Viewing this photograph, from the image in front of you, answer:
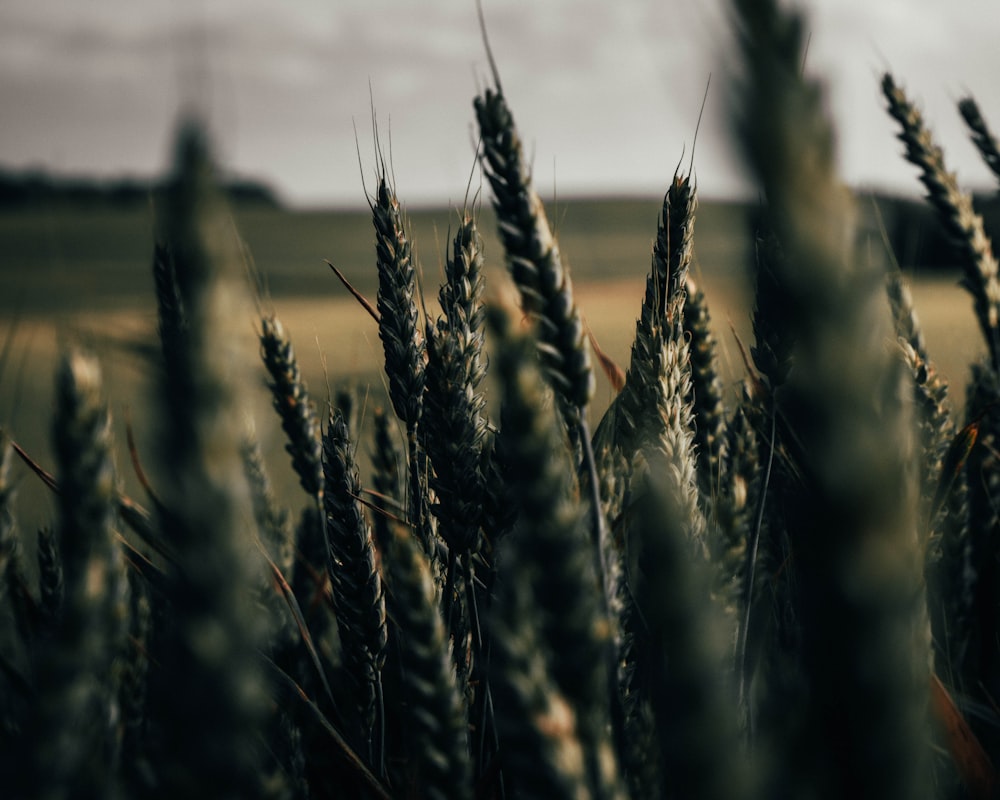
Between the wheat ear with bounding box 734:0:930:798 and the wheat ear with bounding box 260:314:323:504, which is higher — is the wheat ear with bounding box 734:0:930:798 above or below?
below

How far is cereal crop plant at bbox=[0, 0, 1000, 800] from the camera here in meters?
0.20

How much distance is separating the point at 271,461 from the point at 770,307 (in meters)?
2.22

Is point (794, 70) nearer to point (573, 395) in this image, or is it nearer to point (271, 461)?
point (573, 395)

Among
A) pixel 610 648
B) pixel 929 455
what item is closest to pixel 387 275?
pixel 610 648

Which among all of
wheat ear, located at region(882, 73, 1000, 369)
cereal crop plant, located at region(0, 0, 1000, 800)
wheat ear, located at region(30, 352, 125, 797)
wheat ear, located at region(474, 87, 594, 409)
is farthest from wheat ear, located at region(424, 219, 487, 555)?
wheat ear, located at region(882, 73, 1000, 369)

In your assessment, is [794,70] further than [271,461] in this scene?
No

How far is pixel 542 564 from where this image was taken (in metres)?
0.24

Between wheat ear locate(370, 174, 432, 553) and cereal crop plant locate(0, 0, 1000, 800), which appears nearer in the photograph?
cereal crop plant locate(0, 0, 1000, 800)

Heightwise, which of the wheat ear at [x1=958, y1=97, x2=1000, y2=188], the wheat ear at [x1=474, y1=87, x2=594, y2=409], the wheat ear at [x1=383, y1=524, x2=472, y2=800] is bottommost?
the wheat ear at [x1=383, y1=524, x2=472, y2=800]

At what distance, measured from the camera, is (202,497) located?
0.19 m

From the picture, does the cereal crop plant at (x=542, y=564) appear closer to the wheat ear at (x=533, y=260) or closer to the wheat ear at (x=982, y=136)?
the wheat ear at (x=533, y=260)

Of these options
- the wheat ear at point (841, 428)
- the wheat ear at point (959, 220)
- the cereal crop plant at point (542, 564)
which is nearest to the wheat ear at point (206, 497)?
the cereal crop plant at point (542, 564)

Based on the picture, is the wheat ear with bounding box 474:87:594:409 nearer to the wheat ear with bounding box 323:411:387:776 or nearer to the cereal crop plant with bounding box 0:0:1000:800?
the cereal crop plant with bounding box 0:0:1000:800

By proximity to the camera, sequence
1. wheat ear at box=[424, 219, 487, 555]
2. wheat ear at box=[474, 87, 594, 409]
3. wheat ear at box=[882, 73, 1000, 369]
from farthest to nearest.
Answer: wheat ear at box=[882, 73, 1000, 369] → wheat ear at box=[424, 219, 487, 555] → wheat ear at box=[474, 87, 594, 409]
